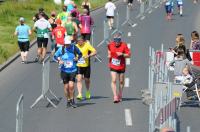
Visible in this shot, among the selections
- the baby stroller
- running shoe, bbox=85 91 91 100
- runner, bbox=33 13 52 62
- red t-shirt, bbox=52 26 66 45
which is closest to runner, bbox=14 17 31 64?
runner, bbox=33 13 52 62

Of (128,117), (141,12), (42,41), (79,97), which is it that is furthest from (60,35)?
(141,12)

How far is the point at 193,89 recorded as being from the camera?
20.7 meters

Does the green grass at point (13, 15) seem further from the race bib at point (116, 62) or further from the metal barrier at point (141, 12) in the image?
the race bib at point (116, 62)

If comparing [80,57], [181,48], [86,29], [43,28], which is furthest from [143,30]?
[80,57]

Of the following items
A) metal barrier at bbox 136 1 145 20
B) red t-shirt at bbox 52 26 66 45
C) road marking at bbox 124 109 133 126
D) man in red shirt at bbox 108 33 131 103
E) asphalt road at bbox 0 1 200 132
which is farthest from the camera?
metal barrier at bbox 136 1 145 20

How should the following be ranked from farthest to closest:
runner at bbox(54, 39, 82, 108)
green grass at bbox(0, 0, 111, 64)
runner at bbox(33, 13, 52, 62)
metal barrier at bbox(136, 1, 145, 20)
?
1. metal barrier at bbox(136, 1, 145, 20)
2. green grass at bbox(0, 0, 111, 64)
3. runner at bbox(33, 13, 52, 62)
4. runner at bbox(54, 39, 82, 108)

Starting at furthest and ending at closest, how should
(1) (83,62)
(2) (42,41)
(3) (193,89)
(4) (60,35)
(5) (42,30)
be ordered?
1. (2) (42,41)
2. (5) (42,30)
3. (4) (60,35)
4. (1) (83,62)
5. (3) (193,89)

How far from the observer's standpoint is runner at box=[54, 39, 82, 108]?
20.0 meters

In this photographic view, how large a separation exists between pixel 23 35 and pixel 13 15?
708 inches

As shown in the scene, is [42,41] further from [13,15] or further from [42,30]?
[13,15]

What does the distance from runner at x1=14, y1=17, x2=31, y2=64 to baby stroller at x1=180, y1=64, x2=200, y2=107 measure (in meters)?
8.65

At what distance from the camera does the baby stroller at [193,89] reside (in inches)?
802

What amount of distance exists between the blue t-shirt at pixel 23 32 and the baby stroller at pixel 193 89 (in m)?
8.63

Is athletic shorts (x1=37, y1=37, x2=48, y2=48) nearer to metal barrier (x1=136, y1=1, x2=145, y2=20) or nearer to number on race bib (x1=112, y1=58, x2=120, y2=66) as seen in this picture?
number on race bib (x1=112, y1=58, x2=120, y2=66)
